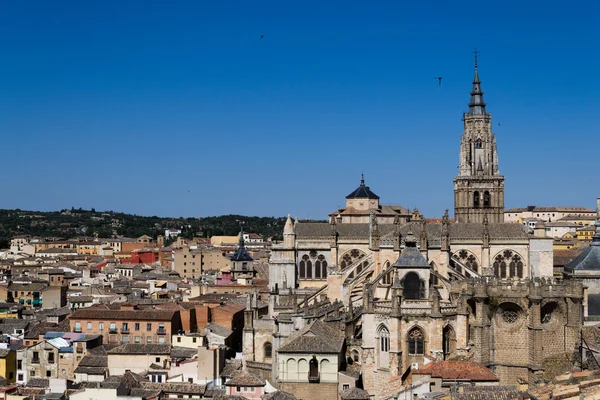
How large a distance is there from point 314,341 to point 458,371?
32.3ft

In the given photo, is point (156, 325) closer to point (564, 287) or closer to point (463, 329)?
point (463, 329)

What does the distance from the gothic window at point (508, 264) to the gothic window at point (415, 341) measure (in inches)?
791

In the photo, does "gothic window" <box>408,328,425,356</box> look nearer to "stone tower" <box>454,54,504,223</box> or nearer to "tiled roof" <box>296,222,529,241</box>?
"tiled roof" <box>296,222,529,241</box>

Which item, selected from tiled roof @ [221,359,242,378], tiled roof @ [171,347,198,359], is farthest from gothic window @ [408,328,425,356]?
tiled roof @ [171,347,198,359]

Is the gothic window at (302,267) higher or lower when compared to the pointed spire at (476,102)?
lower

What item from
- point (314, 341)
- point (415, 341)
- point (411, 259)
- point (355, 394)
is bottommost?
point (355, 394)

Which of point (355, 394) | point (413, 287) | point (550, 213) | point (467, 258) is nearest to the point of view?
point (355, 394)

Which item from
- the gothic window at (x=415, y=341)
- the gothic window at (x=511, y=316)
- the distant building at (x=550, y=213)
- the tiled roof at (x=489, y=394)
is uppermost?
the distant building at (x=550, y=213)

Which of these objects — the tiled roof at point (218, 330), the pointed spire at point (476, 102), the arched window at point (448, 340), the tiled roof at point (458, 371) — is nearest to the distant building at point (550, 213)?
the pointed spire at point (476, 102)

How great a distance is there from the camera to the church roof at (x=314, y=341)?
48375mm

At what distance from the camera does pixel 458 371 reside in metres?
41.5

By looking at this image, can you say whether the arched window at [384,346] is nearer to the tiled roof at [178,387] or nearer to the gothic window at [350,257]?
the tiled roof at [178,387]

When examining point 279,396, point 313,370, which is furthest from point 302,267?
point 279,396

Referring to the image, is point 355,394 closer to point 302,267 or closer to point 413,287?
point 413,287
